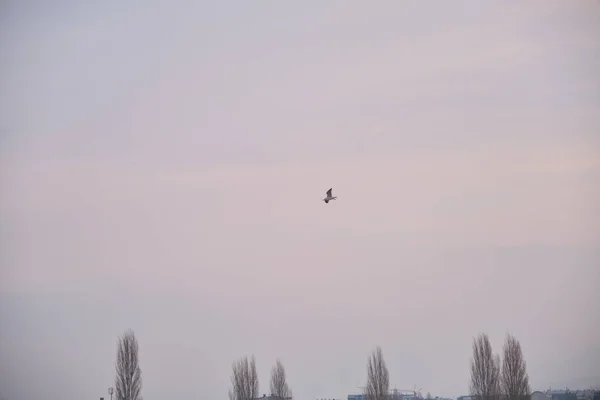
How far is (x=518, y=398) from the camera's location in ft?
291

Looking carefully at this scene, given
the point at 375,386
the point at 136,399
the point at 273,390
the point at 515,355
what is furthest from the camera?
the point at 273,390

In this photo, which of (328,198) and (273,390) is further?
(273,390)

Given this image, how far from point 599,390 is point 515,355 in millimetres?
99544

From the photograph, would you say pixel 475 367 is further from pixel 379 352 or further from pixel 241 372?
pixel 241 372

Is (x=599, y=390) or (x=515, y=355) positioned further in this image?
(x=599, y=390)

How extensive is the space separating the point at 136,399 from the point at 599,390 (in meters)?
122

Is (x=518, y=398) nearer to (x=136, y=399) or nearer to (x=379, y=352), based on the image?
(x=379, y=352)

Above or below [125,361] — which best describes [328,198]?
above

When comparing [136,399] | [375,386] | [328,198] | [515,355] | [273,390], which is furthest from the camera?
[273,390]

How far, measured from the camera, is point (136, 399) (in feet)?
280

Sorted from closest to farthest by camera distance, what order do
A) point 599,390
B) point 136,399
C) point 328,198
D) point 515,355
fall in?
point 328,198
point 136,399
point 515,355
point 599,390

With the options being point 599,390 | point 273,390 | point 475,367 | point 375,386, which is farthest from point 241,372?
point 599,390

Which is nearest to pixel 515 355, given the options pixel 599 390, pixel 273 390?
pixel 273 390

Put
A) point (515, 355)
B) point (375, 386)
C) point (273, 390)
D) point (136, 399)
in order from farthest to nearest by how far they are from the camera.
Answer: point (273, 390) → point (375, 386) → point (515, 355) → point (136, 399)
